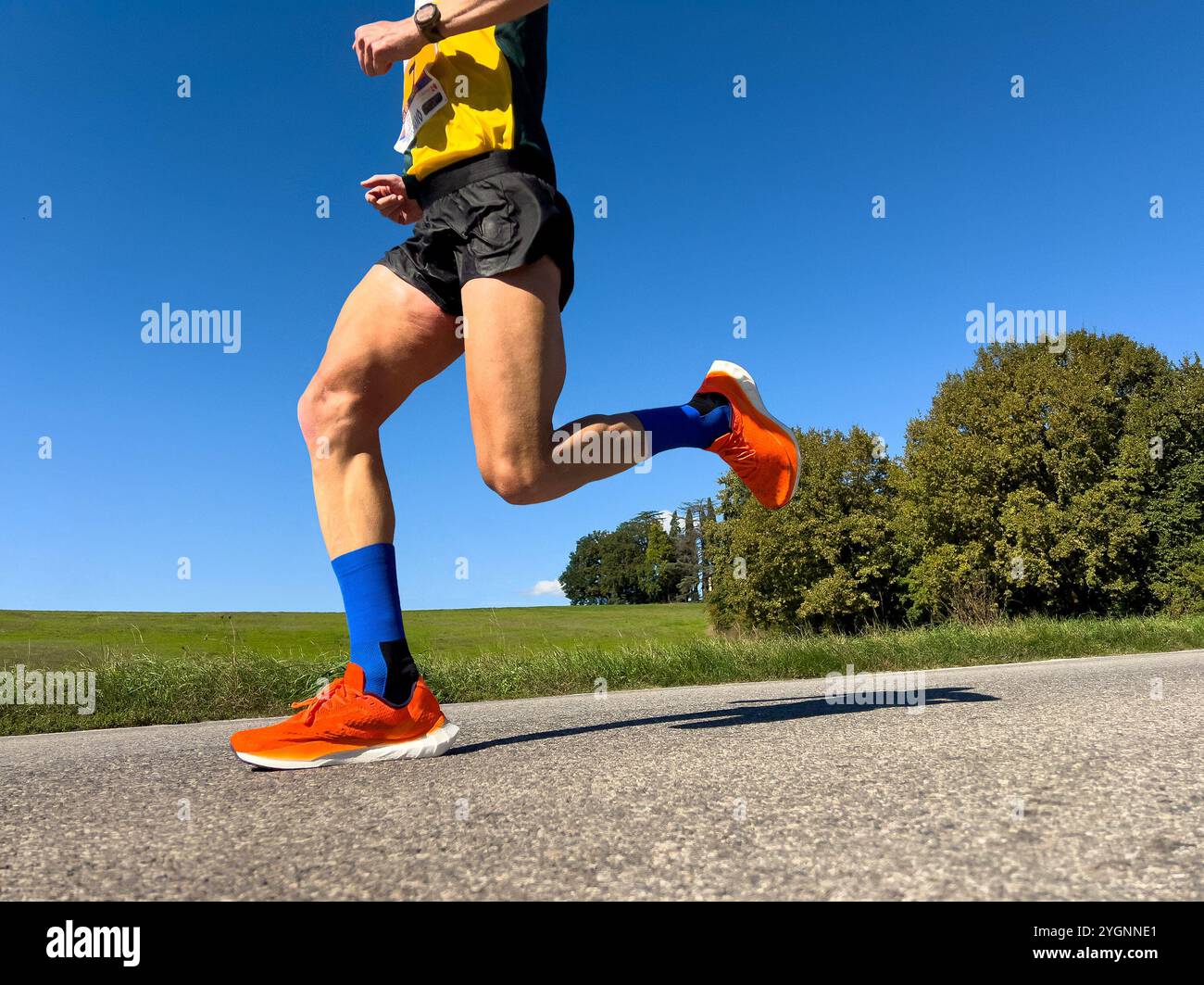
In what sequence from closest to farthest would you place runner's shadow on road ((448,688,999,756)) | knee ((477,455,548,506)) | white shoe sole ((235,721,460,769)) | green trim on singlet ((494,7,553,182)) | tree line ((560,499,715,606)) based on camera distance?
white shoe sole ((235,721,460,769))
knee ((477,455,548,506))
green trim on singlet ((494,7,553,182))
runner's shadow on road ((448,688,999,756))
tree line ((560,499,715,606))

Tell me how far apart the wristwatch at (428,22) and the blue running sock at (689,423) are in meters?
1.35

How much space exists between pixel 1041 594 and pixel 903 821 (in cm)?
3270

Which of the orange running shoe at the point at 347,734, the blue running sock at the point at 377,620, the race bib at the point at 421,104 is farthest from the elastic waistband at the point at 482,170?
the orange running shoe at the point at 347,734

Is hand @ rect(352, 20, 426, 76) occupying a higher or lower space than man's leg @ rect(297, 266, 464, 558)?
higher

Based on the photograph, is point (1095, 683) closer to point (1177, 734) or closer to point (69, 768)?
point (1177, 734)

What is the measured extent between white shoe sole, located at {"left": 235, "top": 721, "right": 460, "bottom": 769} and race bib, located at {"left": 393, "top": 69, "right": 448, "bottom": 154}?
1.95 metres

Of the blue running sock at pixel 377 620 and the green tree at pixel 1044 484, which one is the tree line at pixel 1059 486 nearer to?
the green tree at pixel 1044 484

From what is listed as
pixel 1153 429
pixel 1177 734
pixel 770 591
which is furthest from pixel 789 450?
pixel 770 591

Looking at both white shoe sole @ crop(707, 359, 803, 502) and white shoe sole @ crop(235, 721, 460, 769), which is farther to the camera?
white shoe sole @ crop(707, 359, 803, 502)

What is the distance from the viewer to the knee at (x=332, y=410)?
280 cm

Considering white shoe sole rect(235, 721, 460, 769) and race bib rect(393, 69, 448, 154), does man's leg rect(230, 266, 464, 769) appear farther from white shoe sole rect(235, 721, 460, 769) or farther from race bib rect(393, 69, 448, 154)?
race bib rect(393, 69, 448, 154)

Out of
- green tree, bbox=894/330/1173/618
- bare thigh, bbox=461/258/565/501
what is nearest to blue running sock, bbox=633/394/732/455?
bare thigh, bbox=461/258/565/501

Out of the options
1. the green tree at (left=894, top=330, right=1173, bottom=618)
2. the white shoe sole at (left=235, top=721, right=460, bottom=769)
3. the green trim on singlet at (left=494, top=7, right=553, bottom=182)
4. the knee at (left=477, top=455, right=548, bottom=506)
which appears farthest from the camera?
the green tree at (left=894, top=330, right=1173, bottom=618)

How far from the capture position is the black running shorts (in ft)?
8.31
